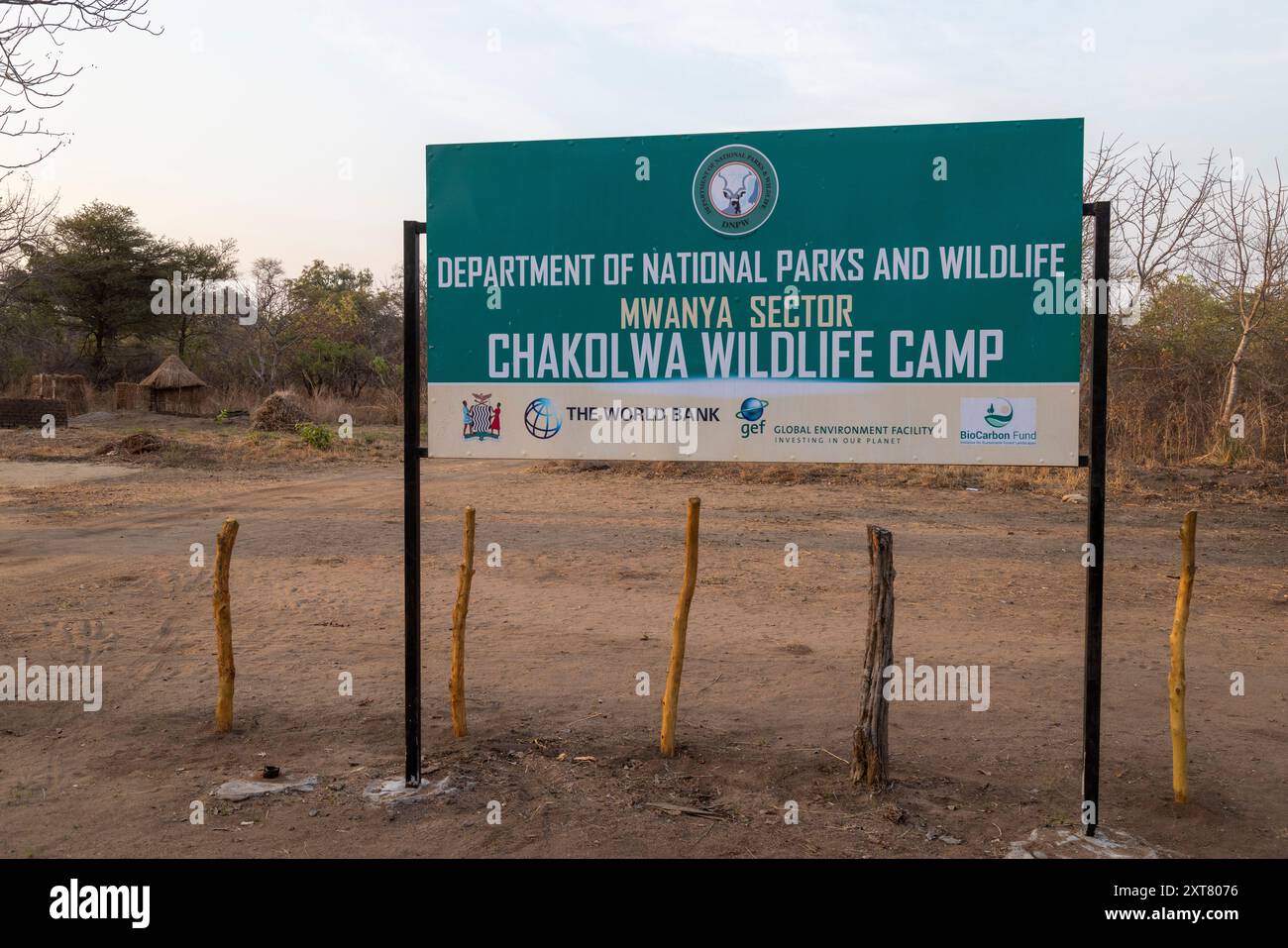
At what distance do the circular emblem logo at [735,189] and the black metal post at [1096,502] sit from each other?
3.85 feet

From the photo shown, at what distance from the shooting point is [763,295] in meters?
4.26

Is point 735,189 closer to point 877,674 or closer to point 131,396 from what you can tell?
point 877,674

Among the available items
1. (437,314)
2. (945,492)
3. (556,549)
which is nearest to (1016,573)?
(556,549)

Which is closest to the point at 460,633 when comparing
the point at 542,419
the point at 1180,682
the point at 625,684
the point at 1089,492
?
the point at 542,419

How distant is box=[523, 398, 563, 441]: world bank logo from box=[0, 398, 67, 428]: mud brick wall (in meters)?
22.1

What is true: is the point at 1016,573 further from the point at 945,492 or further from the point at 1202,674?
the point at 945,492

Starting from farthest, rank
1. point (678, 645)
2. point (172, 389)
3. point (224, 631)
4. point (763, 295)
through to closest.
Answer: point (172, 389) < point (224, 631) < point (678, 645) < point (763, 295)

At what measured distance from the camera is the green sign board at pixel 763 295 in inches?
162

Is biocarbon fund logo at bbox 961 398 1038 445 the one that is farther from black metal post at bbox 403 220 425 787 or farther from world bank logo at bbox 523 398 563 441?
black metal post at bbox 403 220 425 787

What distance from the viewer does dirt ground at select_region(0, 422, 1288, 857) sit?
167 inches

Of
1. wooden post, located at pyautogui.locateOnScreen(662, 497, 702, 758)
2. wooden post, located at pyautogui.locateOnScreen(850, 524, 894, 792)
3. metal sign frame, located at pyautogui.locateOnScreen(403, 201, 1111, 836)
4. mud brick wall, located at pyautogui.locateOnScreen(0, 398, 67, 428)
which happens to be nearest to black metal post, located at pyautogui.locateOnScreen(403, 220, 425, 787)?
metal sign frame, located at pyautogui.locateOnScreen(403, 201, 1111, 836)

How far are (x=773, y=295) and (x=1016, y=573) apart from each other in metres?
6.28

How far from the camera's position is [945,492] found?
48.4ft

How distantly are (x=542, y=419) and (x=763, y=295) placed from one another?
39.7 inches
